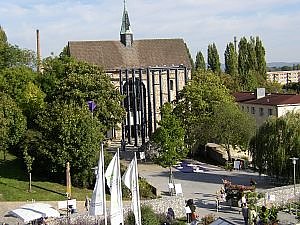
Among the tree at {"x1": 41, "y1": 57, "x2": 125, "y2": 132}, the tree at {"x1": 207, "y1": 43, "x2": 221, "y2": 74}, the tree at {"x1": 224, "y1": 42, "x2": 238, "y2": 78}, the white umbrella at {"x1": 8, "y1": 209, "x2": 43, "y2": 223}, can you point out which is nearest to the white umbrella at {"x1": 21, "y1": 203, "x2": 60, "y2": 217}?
the white umbrella at {"x1": 8, "y1": 209, "x2": 43, "y2": 223}

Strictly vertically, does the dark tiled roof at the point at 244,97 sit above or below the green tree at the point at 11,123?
above

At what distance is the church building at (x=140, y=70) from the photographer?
66.4 metres

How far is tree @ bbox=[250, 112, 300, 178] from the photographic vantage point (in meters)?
37.4

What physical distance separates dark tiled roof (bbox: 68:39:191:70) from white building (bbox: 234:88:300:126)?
931 centimetres

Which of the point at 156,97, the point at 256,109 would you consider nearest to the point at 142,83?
the point at 156,97

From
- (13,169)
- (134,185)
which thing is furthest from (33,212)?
(13,169)

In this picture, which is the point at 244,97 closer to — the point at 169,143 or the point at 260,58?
the point at 260,58

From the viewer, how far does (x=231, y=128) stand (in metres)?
50.5

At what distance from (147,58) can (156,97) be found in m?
5.76

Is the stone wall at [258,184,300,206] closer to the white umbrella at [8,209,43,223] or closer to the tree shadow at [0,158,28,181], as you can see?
the white umbrella at [8,209,43,223]

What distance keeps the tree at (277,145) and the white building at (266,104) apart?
71.7ft

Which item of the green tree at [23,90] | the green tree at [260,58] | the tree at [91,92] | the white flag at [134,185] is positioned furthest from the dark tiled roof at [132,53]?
the white flag at [134,185]

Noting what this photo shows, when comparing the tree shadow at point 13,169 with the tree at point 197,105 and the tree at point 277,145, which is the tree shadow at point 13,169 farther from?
the tree at point 197,105

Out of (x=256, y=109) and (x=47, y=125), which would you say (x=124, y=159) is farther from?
(x=256, y=109)
